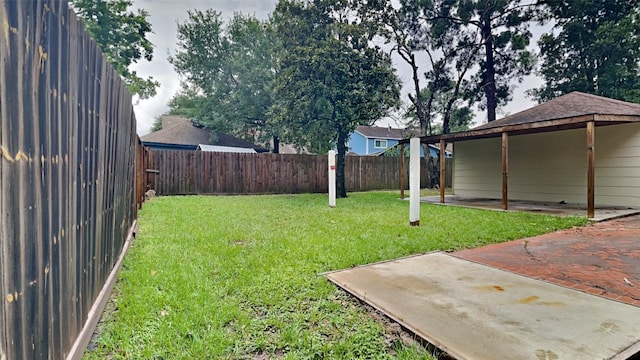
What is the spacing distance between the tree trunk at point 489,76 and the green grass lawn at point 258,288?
34.8 feet

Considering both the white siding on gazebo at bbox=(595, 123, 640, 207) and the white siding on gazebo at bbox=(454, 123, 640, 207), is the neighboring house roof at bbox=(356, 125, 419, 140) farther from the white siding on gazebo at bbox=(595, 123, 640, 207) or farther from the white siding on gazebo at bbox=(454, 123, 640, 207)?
the white siding on gazebo at bbox=(595, 123, 640, 207)

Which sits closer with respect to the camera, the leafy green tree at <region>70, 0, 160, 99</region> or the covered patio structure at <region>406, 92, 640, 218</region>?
the covered patio structure at <region>406, 92, 640, 218</region>

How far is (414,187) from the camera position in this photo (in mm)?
5672

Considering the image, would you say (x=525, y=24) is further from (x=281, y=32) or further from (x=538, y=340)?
(x=538, y=340)

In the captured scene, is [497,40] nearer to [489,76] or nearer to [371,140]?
[489,76]

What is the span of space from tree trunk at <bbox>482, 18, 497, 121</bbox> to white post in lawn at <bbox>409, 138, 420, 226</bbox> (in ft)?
36.6

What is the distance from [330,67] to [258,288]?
7.81 m

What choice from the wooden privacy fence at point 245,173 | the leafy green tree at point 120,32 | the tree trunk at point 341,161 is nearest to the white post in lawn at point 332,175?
the tree trunk at point 341,161

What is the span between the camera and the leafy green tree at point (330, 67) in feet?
30.7

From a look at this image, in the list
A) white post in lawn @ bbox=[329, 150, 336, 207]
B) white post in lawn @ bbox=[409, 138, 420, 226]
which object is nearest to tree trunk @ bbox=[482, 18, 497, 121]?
white post in lawn @ bbox=[329, 150, 336, 207]

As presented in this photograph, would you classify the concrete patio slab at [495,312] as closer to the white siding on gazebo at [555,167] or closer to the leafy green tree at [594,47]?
the white siding on gazebo at [555,167]

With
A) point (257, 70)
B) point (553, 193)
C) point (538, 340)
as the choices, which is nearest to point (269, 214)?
point (538, 340)

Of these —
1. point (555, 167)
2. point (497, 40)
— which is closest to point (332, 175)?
point (555, 167)

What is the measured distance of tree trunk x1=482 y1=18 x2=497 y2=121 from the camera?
1440 centimetres
